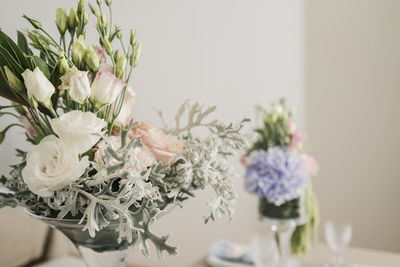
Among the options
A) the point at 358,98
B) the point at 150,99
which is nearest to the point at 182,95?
the point at 150,99

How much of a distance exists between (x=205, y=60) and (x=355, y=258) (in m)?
0.93

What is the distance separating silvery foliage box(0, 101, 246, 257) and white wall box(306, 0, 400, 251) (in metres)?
2.44

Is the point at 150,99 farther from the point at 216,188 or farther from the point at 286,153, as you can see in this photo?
the point at 216,188

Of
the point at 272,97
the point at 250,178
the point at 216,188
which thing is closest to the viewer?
the point at 216,188

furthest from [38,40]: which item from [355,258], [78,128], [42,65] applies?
[355,258]

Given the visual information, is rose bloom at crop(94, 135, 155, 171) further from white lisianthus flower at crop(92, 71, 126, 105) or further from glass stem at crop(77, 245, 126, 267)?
glass stem at crop(77, 245, 126, 267)

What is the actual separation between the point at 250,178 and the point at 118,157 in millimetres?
999

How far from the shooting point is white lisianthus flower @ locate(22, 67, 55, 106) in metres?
0.63

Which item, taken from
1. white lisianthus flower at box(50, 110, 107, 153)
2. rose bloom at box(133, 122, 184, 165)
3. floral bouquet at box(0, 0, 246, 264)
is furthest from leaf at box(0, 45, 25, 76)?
rose bloom at box(133, 122, 184, 165)

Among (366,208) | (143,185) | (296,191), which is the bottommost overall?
(366,208)

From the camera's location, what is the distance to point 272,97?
111 inches

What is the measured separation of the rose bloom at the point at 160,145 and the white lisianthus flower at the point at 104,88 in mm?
96

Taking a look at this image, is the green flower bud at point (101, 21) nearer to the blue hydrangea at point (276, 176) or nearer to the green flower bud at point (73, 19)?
the green flower bud at point (73, 19)

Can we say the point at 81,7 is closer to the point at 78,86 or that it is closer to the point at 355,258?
the point at 78,86
